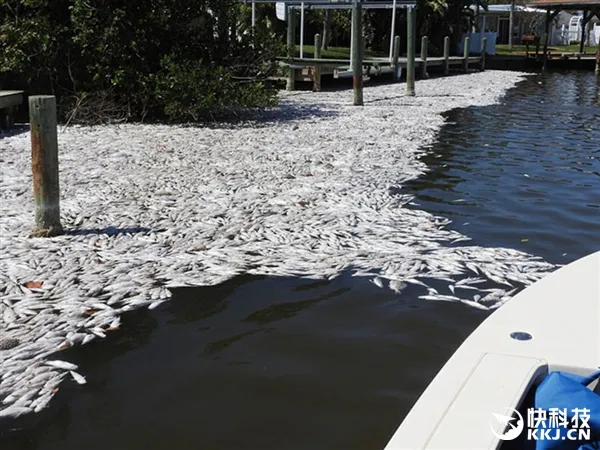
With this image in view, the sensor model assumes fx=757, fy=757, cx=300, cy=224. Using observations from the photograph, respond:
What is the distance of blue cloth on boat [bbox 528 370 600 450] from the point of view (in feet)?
8.96

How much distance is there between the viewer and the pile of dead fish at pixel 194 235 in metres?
5.29

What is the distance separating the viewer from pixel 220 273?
625 cm

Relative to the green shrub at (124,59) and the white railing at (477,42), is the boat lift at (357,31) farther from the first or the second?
the white railing at (477,42)

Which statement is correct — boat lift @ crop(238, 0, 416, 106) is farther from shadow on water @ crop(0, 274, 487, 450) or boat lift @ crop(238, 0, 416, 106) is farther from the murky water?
shadow on water @ crop(0, 274, 487, 450)

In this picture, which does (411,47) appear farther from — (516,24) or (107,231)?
(516,24)

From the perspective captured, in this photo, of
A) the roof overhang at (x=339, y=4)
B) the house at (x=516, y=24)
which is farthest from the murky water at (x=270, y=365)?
the house at (x=516, y=24)

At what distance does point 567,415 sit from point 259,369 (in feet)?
7.34

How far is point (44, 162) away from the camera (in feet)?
22.4

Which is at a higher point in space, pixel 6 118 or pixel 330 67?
pixel 330 67

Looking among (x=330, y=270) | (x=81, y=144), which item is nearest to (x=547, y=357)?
(x=330, y=270)

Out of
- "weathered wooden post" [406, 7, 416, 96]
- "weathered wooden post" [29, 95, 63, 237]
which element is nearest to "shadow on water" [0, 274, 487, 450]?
"weathered wooden post" [29, 95, 63, 237]

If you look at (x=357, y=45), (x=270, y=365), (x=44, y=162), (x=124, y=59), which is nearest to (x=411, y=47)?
(x=357, y=45)

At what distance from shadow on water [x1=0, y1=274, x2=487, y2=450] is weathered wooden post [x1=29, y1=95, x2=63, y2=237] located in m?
1.96

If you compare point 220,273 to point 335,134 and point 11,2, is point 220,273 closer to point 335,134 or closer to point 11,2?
point 335,134
